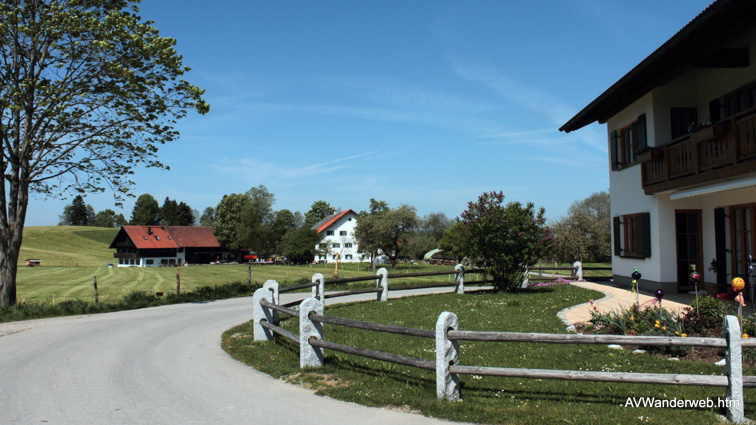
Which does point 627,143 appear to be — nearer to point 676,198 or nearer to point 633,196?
point 633,196

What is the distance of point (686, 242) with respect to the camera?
15547 millimetres

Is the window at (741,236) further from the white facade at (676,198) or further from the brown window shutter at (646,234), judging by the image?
the brown window shutter at (646,234)

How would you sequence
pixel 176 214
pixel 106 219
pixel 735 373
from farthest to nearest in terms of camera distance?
1. pixel 106 219
2. pixel 176 214
3. pixel 735 373

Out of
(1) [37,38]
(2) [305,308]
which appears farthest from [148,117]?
(2) [305,308]

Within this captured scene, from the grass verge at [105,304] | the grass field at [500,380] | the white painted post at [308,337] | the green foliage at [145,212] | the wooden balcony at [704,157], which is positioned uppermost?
the green foliage at [145,212]

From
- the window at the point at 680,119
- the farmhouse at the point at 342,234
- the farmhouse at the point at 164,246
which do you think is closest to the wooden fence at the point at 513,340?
the window at the point at 680,119

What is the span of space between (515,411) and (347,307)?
11.0 metres

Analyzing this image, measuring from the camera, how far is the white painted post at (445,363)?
6.10 meters

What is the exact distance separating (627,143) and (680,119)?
108 inches

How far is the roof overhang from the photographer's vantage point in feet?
35.0

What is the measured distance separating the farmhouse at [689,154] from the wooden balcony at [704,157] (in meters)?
0.02

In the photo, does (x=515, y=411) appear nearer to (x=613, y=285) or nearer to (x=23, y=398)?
(x=23, y=398)

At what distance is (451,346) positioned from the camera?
6172 mm

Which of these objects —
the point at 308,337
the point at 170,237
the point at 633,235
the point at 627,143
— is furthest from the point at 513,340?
the point at 170,237
